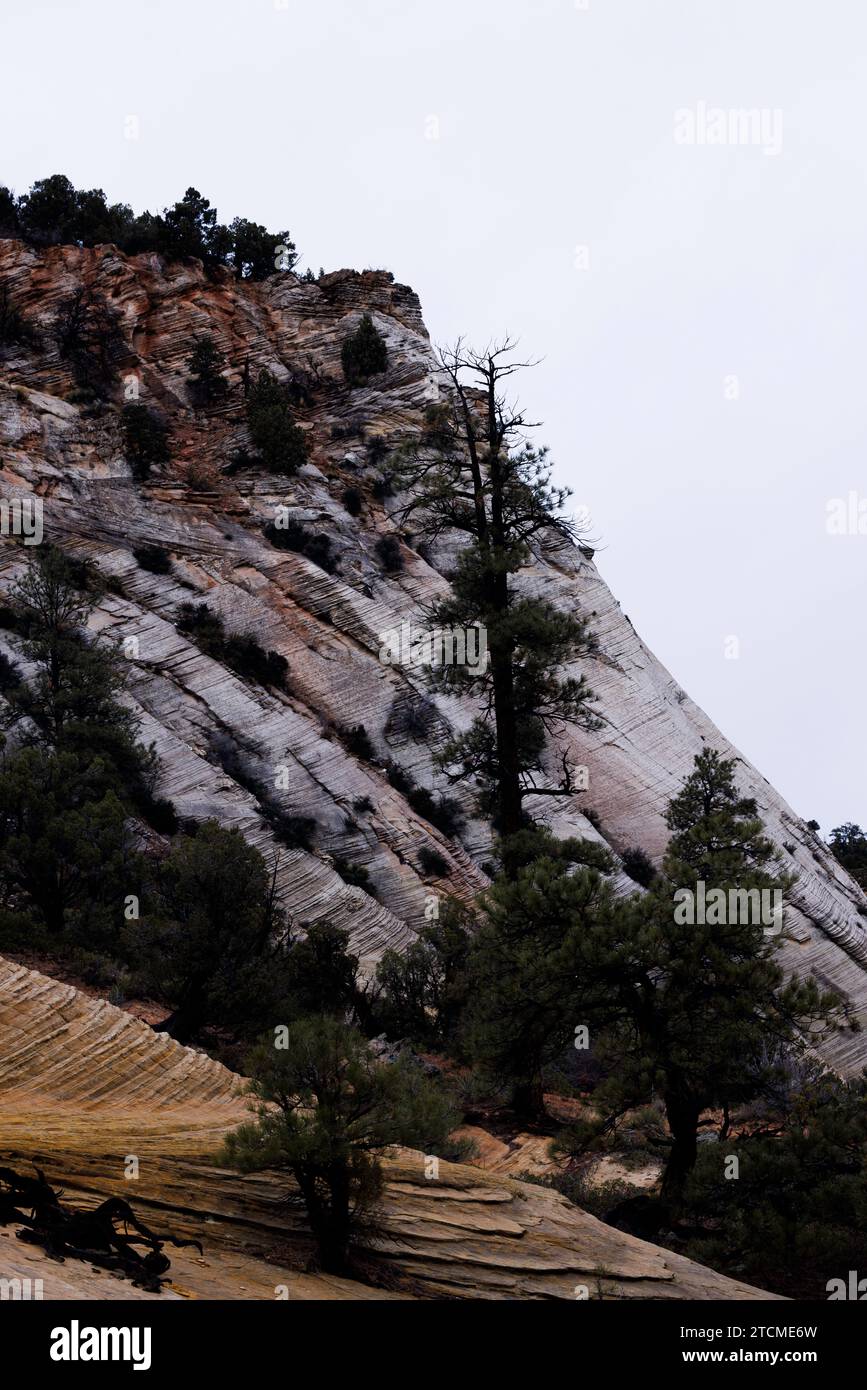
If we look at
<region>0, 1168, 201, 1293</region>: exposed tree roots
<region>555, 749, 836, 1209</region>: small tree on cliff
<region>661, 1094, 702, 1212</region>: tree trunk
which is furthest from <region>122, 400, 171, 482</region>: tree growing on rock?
<region>0, 1168, 201, 1293</region>: exposed tree roots

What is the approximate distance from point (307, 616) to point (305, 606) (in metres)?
0.55

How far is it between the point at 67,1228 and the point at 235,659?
34.2 m

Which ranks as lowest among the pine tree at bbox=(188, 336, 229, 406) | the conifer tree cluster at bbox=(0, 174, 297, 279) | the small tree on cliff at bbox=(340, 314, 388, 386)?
the pine tree at bbox=(188, 336, 229, 406)

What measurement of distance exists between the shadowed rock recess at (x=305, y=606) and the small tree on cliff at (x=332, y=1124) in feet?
74.0

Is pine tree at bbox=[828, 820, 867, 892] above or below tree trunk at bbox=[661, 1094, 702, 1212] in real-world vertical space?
above

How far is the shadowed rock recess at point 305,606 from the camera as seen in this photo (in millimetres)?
37062

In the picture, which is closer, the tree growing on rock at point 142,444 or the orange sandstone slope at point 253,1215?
the orange sandstone slope at point 253,1215

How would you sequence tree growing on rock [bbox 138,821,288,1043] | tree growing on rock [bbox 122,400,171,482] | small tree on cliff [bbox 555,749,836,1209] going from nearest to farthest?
1. small tree on cliff [bbox 555,749,836,1209]
2. tree growing on rock [bbox 138,821,288,1043]
3. tree growing on rock [bbox 122,400,171,482]

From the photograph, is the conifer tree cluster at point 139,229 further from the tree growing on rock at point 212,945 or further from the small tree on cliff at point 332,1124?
the small tree on cliff at point 332,1124

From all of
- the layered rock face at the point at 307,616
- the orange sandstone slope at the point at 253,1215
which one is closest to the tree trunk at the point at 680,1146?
the orange sandstone slope at the point at 253,1215

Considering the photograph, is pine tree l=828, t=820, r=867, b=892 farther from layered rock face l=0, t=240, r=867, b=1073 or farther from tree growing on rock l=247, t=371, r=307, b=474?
tree growing on rock l=247, t=371, r=307, b=474

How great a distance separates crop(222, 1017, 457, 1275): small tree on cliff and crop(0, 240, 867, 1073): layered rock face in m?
21.9

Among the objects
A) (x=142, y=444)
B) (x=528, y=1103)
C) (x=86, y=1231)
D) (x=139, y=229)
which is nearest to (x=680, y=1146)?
(x=528, y=1103)

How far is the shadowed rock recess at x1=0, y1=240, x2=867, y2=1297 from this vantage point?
3706cm
